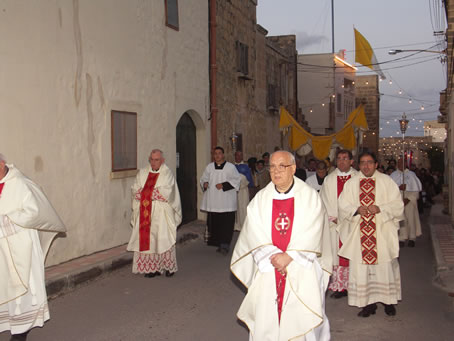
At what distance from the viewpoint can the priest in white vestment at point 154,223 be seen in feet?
30.0

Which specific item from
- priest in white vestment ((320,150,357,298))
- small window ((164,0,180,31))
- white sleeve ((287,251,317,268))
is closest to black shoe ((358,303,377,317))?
priest in white vestment ((320,150,357,298))

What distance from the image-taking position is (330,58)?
36125 mm

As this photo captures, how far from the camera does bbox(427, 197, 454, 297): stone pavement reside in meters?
8.60

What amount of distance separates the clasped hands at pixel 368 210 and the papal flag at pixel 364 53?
24901 millimetres

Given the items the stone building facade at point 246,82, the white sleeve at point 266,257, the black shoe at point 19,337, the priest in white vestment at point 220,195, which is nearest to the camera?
the white sleeve at point 266,257

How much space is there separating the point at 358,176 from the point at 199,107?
7965 millimetres

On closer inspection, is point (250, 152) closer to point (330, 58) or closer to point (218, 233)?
point (218, 233)

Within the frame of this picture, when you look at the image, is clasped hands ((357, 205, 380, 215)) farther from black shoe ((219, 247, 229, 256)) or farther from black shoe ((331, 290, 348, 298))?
black shoe ((219, 247, 229, 256))

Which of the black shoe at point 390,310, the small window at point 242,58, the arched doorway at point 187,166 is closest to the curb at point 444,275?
the black shoe at point 390,310

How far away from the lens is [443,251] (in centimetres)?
1052

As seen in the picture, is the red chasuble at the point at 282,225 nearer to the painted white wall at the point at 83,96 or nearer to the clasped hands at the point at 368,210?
the clasped hands at the point at 368,210

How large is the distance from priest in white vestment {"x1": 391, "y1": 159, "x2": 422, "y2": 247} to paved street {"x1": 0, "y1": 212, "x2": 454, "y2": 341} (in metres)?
3.06

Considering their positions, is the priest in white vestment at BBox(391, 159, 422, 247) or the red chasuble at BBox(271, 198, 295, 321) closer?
the red chasuble at BBox(271, 198, 295, 321)

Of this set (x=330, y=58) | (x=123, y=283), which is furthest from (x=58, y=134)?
(x=330, y=58)
